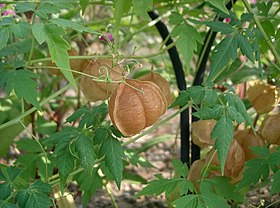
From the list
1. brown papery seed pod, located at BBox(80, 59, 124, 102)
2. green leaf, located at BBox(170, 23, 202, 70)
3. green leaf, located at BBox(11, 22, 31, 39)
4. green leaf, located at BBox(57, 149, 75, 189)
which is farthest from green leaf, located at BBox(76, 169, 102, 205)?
green leaf, located at BBox(11, 22, 31, 39)

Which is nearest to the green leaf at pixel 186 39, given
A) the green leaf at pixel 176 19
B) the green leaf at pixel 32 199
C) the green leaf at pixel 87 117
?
the green leaf at pixel 176 19

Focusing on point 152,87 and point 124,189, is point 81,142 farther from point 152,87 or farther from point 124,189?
point 124,189

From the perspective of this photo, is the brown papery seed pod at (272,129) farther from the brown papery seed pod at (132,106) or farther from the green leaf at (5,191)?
the green leaf at (5,191)

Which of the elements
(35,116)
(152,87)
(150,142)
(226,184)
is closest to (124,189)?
(150,142)

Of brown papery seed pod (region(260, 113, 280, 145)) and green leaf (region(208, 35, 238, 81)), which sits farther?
brown papery seed pod (region(260, 113, 280, 145))

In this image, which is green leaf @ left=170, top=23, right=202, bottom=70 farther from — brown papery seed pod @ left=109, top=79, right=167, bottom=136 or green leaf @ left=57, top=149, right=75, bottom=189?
green leaf @ left=57, top=149, right=75, bottom=189
